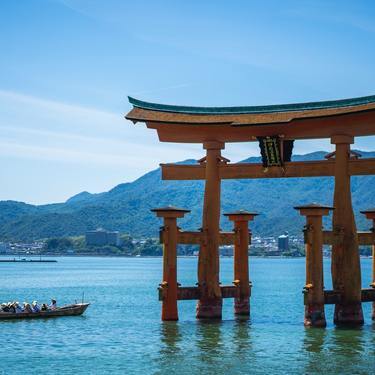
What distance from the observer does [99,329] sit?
124 ft

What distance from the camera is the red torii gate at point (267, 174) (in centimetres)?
3147

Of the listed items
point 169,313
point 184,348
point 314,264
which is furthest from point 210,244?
point 184,348

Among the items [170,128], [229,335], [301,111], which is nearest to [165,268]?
[229,335]

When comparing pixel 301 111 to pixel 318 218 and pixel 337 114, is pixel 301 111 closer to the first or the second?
pixel 337 114

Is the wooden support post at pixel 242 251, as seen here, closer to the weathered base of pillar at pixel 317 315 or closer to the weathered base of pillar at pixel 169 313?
the weathered base of pillar at pixel 169 313

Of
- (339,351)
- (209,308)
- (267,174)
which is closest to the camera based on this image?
(339,351)

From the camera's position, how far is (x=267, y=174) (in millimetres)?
34375

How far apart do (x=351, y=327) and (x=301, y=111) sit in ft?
31.0

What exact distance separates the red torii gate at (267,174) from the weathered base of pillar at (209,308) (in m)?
0.04

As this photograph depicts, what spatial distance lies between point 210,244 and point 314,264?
18.2ft

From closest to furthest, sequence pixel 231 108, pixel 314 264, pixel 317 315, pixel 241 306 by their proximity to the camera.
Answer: pixel 314 264 < pixel 317 315 < pixel 231 108 < pixel 241 306

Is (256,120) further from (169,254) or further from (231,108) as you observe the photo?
(169,254)

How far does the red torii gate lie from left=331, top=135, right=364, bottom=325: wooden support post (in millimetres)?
41

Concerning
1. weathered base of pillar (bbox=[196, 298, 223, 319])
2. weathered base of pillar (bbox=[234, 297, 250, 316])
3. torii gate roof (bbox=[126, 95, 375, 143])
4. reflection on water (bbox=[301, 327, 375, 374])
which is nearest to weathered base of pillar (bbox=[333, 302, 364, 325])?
reflection on water (bbox=[301, 327, 375, 374])
